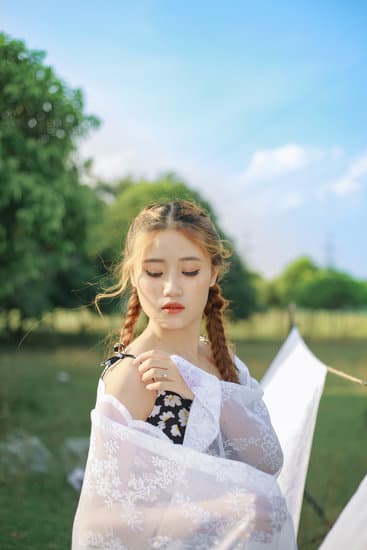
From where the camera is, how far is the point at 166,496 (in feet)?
5.38

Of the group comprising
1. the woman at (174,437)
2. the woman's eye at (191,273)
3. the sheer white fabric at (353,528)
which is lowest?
the sheer white fabric at (353,528)

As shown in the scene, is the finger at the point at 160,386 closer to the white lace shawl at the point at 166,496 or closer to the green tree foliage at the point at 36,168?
the white lace shawl at the point at 166,496

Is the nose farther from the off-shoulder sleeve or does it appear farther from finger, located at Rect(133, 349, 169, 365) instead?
the off-shoulder sleeve

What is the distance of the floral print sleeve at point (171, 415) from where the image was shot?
173 cm

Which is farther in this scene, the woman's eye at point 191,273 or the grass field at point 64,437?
the grass field at point 64,437

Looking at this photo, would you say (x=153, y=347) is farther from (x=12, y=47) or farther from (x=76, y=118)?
(x=76, y=118)

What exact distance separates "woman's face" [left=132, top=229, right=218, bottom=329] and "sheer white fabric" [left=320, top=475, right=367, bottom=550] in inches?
27.3

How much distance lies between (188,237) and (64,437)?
5.91 metres

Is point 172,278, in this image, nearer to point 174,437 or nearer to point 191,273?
point 191,273

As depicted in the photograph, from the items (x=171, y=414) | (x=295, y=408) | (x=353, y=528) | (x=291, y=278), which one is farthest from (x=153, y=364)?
(x=291, y=278)

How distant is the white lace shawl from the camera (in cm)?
161

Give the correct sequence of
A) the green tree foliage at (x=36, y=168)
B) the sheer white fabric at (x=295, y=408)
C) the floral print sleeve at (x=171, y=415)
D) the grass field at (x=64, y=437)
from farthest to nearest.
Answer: the green tree foliage at (x=36, y=168)
the grass field at (x=64, y=437)
the sheer white fabric at (x=295, y=408)
the floral print sleeve at (x=171, y=415)

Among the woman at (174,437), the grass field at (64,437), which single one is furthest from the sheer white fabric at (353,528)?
the grass field at (64,437)

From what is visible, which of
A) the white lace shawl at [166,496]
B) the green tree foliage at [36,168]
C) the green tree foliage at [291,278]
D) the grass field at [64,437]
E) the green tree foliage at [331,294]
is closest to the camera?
the white lace shawl at [166,496]
